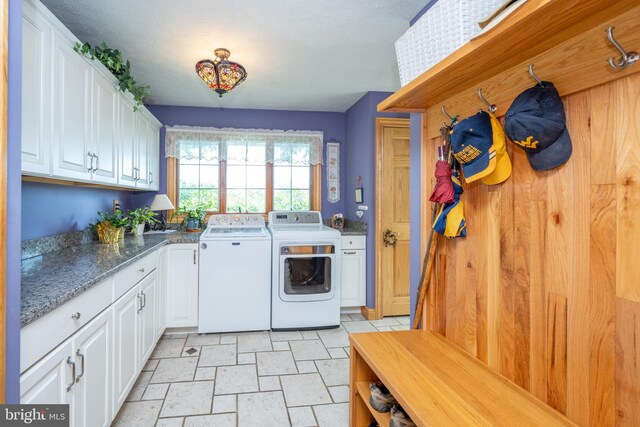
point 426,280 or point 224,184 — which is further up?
point 224,184

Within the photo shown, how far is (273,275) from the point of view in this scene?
312 cm

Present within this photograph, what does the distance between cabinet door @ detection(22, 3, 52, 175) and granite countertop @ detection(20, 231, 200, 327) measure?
1.53ft

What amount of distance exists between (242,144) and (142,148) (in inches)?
46.2

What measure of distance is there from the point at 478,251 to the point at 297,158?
10.1ft

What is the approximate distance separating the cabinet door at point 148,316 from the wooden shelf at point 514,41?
2028 mm

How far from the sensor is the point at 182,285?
9.95 ft

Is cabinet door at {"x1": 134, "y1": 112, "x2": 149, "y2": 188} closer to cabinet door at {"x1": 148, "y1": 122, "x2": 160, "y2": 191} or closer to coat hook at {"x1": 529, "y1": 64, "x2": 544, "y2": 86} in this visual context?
cabinet door at {"x1": 148, "y1": 122, "x2": 160, "y2": 191}

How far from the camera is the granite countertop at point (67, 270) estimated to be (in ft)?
3.67

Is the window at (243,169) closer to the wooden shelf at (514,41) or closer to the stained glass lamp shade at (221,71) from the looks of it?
the stained glass lamp shade at (221,71)

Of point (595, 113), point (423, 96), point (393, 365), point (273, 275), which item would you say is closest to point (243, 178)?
point (273, 275)

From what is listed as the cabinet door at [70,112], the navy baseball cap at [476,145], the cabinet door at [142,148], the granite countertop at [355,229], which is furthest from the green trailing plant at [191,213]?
the navy baseball cap at [476,145]

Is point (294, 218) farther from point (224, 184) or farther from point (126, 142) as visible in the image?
point (126, 142)

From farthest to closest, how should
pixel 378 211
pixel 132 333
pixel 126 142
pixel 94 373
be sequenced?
pixel 378 211 → pixel 126 142 → pixel 132 333 → pixel 94 373

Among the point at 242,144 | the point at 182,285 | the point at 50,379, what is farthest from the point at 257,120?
the point at 50,379
